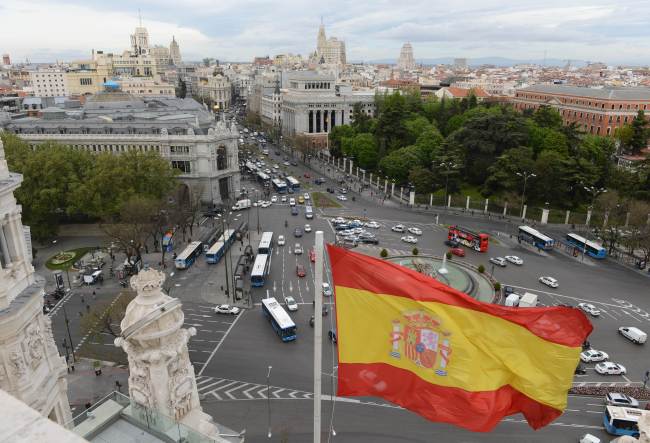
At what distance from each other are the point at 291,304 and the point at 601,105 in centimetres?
8716

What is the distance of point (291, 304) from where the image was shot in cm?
3619

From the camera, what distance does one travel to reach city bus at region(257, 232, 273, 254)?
46344 mm

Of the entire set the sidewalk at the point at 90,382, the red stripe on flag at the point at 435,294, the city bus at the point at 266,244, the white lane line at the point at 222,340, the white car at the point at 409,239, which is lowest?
the sidewalk at the point at 90,382

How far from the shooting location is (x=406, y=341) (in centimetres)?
958

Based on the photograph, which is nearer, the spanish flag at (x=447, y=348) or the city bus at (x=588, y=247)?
the spanish flag at (x=447, y=348)

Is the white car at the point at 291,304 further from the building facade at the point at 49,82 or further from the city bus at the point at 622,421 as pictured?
the building facade at the point at 49,82

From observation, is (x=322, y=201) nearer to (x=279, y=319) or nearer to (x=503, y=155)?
(x=503, y=155)

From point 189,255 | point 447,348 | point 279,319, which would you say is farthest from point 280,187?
point 447,348

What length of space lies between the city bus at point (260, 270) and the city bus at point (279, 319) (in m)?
4.92

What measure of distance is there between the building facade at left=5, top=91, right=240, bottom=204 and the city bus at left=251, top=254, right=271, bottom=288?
20.0 metres

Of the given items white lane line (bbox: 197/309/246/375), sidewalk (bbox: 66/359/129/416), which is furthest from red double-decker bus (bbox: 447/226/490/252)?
sidewalk (bbox: 66/359/129/416)

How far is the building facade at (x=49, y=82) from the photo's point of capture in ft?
468

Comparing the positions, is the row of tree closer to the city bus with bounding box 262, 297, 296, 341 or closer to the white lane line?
the city bus with bounding box 262, 297, 296, 341

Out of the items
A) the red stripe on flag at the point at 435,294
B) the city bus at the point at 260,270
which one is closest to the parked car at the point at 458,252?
the city bus at the point at 260,270
